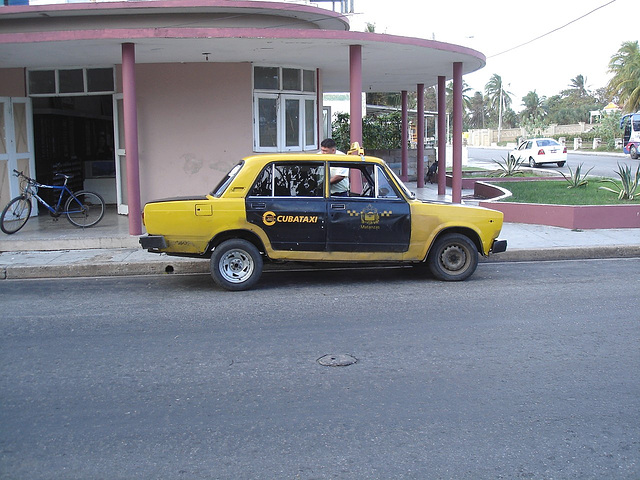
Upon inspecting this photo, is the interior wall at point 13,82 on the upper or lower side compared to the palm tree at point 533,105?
lower

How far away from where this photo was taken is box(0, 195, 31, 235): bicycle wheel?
1246cm

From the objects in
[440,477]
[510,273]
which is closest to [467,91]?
[510,273]

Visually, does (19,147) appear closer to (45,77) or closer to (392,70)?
(45,77)

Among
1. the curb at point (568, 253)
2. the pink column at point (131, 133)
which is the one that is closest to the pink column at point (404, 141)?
the curb at point (568, 253)

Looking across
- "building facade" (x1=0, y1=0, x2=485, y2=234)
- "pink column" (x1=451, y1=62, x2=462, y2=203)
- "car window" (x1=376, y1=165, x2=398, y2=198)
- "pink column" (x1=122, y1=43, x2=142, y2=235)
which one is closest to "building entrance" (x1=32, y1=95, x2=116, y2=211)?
"building facade" (x1=0, y1=0, x2=485, y2=234)

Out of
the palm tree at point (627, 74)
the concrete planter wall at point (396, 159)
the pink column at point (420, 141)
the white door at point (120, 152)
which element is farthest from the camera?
the palm tree at point (627, 74)

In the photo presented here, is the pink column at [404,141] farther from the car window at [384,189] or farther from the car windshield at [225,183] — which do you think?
the car windshield at [225,183]

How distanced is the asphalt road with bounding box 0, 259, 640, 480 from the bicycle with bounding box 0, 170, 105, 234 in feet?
13.8

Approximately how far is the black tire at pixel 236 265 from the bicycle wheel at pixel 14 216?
5575 millimetres

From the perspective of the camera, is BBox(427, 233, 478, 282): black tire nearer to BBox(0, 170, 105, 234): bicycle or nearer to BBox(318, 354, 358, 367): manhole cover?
BBox(318, 354, 358, 367): manhole cover

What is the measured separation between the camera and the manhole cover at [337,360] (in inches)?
233

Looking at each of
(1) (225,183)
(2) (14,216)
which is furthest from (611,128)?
(1) (225,183)

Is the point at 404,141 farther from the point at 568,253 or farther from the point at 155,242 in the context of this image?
the point at 155,242

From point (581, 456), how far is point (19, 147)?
13131mm
